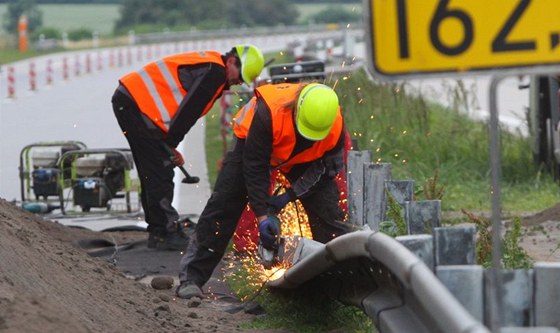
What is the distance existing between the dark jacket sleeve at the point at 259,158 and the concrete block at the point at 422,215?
1877 mm

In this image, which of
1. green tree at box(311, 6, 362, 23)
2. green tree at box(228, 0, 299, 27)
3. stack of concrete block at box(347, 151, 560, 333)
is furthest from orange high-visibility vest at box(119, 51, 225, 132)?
green tree at box(228, 0, 299, 27)

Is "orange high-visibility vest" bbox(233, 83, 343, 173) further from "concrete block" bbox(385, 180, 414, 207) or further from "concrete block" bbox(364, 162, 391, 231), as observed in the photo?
"concrete block" bbox(385, 180, 414, 207)

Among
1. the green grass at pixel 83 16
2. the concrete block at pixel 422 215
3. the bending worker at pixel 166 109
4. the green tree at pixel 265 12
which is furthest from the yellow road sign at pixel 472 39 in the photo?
the green tree at pixel 265 12

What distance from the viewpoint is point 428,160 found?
18.4 metres

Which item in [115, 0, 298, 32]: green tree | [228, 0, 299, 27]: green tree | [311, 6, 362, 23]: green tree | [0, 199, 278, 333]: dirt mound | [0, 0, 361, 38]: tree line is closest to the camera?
[0, 199, 278, 333]: dirt mound

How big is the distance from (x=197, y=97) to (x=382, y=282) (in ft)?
18.5

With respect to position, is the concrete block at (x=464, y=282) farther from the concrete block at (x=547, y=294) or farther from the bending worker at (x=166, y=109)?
the bending worker at (x=166, y=109)

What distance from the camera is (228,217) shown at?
35.1 feet

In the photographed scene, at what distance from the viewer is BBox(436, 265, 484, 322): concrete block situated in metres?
6.77

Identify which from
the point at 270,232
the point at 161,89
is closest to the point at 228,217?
the point at 270,232

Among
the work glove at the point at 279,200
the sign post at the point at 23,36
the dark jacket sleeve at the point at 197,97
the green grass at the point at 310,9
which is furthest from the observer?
the green grass at the point at 310,9

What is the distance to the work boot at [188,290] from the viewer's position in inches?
416

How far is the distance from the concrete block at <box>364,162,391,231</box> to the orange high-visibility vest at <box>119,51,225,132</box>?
3108mm

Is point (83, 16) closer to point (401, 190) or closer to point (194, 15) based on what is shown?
point (194, 15)
